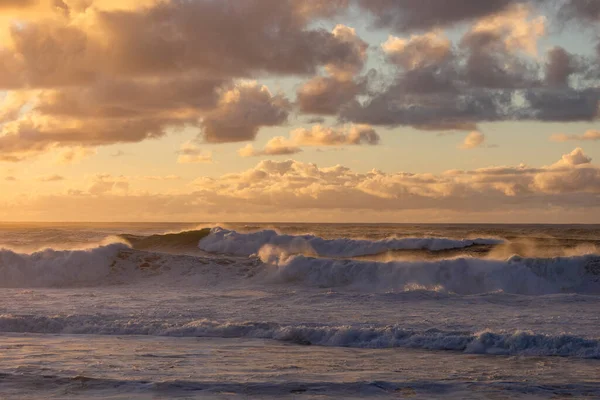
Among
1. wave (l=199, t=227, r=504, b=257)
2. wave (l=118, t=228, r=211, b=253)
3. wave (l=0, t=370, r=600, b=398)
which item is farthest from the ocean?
wave (l=118, t=228, r=211, b=253)

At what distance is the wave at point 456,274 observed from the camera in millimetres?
29812

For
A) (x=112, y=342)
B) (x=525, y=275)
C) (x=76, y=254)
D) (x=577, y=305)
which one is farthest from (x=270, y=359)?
(x=76, y=254)

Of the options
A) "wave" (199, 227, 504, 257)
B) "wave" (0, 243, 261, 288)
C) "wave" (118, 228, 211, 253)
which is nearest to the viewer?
"wave" (0, 243, 261, 288)

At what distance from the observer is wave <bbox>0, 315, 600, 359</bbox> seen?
15883 millimetres

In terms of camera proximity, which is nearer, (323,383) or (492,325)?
(323,383)

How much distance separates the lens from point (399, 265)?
104 feet

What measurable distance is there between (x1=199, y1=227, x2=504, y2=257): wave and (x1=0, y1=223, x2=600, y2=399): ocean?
14.0 metres

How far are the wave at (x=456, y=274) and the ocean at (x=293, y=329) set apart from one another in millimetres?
72

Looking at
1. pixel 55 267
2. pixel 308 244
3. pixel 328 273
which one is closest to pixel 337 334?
pixel 328 273

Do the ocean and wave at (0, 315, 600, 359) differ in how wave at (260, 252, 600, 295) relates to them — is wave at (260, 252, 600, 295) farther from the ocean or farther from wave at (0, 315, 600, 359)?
wave at (0, 315, 600, 359)

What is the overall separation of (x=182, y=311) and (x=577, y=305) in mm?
11318

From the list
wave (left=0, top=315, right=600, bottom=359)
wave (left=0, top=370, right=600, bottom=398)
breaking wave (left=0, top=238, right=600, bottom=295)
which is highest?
breaking wave (left=0, top=238, right=600, bottom=295)

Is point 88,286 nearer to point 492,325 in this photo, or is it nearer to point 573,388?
point 492,325

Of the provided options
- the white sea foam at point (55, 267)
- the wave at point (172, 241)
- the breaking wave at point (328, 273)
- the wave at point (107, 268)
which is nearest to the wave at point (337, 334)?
the breaking wave at point (328, 273)
